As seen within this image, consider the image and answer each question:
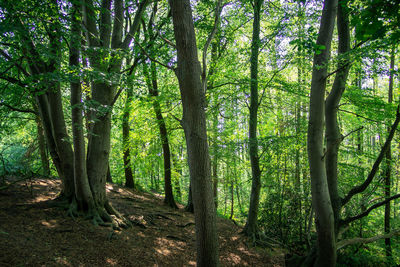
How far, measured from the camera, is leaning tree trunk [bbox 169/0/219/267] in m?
3.45

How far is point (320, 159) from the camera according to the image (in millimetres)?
3807

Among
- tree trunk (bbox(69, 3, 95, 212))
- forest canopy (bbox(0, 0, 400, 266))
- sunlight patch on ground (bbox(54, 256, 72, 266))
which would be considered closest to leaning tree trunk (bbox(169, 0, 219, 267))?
forest canopy (bbox(0, 0, 400, 266))

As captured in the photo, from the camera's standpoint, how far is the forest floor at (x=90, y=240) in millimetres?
4477

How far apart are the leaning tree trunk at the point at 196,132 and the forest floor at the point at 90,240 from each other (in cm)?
261

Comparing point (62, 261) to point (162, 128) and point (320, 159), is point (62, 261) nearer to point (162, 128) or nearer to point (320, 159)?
point (320, 159)

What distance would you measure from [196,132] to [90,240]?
4.04 meters

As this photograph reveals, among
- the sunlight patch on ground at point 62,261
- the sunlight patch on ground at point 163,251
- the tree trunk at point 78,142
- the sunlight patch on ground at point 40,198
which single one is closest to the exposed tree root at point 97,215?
the tree trunk at point 78,142

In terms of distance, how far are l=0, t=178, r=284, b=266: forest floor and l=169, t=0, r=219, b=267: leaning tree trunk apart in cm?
261

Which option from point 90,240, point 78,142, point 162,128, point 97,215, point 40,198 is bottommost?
point 90,240

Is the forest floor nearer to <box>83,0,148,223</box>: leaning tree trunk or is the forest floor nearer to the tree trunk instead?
the tree trunk

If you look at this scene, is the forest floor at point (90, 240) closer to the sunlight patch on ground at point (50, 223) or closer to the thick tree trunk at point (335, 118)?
the sunlight patch on ground at point (50, 223)

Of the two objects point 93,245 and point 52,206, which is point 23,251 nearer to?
point 93,245

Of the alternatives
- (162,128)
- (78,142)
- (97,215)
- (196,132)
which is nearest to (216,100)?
(162,128)

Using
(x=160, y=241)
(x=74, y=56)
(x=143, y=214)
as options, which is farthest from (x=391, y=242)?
(x=74, y=56)
